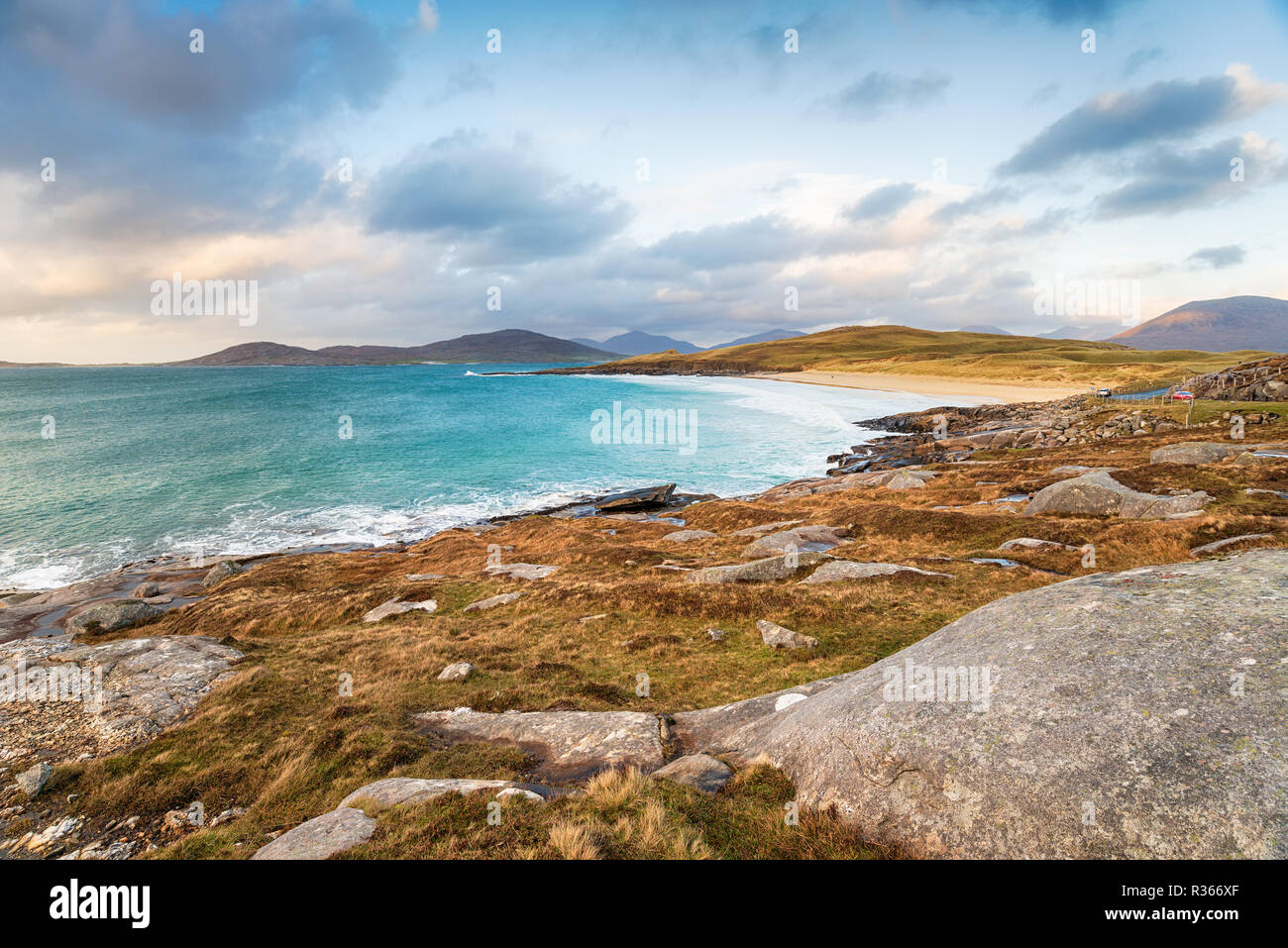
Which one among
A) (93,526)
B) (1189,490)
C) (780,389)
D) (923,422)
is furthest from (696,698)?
(780,389)

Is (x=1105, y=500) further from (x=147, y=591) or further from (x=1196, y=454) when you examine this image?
(x=147, y=591)

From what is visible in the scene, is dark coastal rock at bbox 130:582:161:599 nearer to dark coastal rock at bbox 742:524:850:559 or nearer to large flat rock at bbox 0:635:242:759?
large flat rock at bbox 0:635:242:759

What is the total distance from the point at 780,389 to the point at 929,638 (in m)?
159

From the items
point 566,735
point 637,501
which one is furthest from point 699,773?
point 637,501

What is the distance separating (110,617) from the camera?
23828mm

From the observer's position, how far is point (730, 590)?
21.6 m

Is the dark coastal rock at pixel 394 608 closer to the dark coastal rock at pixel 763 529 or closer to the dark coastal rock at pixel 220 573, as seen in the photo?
the dark coastal rock at pixel 220 573

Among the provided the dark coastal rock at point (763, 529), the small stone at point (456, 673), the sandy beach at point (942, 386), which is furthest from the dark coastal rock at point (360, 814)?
the sandy beach at point (942, 386)

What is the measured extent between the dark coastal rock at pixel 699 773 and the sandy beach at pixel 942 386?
119745 mm

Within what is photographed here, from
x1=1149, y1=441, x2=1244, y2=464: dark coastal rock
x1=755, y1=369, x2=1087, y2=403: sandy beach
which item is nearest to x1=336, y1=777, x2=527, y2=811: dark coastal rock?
x1=1149, y1=441, x2=1244, y2=464: dark coastal rock

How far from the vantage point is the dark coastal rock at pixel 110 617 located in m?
23.1

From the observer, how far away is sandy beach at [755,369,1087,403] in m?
114

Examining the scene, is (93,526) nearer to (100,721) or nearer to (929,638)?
(100,721)
